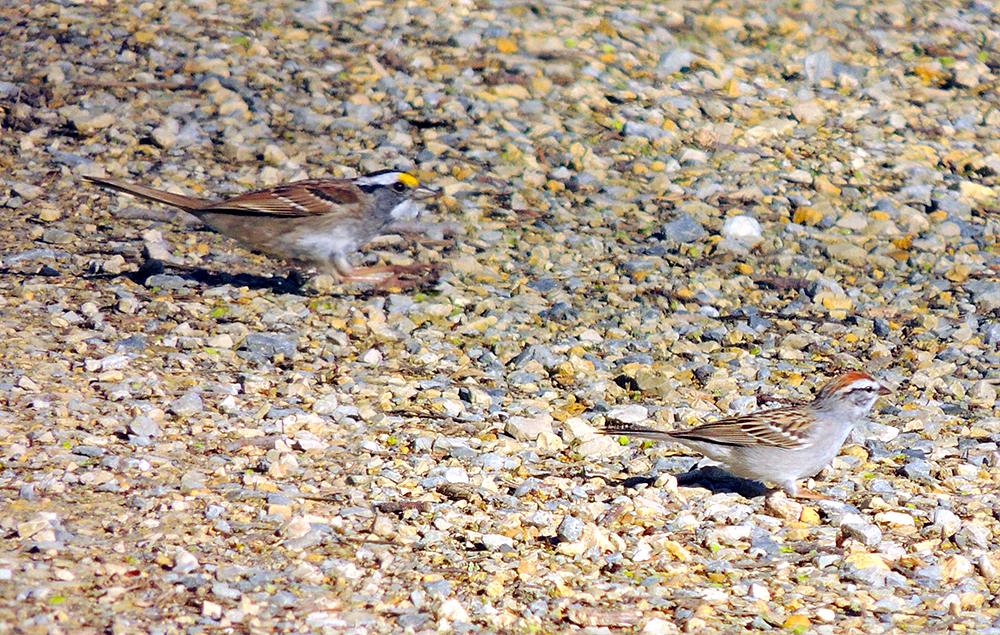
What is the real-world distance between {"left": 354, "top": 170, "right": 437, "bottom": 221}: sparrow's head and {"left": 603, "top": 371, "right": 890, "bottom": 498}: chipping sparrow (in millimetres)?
2905

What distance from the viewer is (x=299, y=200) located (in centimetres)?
788

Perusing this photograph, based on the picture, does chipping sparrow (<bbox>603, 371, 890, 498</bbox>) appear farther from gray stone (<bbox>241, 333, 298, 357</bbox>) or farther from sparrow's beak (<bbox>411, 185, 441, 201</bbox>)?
sparrow's beak (<bbox>411, 185, 441, 201</bbox>)

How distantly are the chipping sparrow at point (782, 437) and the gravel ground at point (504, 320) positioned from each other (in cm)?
21

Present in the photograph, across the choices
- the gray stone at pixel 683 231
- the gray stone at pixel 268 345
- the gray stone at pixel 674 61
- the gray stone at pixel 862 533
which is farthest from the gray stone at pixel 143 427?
the gray stone at pixel 674 61

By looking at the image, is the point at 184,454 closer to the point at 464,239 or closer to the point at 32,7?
A: the point at 464,239

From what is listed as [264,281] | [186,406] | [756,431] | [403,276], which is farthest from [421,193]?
[756,431]

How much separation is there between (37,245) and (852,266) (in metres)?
5.75

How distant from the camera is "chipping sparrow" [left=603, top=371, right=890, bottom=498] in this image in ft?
18.0

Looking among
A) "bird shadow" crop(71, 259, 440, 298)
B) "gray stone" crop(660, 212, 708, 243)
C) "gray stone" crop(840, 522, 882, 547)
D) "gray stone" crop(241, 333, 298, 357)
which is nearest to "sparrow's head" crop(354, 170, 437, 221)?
"bird shadow" crop(71, 259, 440, 298)

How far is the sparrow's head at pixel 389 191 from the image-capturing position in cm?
802

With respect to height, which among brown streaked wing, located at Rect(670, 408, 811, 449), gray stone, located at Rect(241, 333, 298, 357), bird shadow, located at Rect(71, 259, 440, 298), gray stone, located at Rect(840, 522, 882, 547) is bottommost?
bird shadow, located at Rect(71, 259, 440, 298)

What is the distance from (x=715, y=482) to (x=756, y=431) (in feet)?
1.39

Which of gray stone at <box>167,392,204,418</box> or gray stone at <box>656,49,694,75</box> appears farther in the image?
gray stone at <box>656,49,694,75</box>

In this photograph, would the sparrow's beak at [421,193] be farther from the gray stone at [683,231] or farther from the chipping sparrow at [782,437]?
the chipping sparrow at [782,437]
